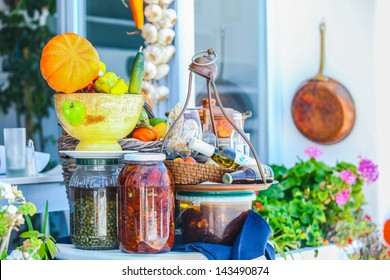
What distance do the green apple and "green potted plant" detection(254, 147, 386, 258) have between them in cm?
137

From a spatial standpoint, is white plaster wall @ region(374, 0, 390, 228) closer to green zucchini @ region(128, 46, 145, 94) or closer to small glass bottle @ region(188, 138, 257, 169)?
small glass bottle @ region(188, 138, 257, 169)

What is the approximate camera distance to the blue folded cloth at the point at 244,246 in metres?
1.65

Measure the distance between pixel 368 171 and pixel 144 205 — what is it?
221 cm

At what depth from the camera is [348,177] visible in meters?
3.38

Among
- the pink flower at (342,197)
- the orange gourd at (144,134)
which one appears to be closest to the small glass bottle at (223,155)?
the orange gourd at (144,134)

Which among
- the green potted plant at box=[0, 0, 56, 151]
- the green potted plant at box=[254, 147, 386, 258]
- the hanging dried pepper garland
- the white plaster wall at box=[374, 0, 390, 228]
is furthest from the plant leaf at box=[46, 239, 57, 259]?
the green potted plant at box=[0, 0, 56, 151]

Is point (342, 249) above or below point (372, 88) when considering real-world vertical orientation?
below

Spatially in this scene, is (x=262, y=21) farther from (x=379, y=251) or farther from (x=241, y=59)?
(x=379, y=251)

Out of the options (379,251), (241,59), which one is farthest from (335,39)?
(379,251)

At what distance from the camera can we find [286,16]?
3857 mm

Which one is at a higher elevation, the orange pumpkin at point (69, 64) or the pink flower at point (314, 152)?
the orange pumpkin at point (69, 64)

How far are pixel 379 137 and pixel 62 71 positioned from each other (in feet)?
8.44

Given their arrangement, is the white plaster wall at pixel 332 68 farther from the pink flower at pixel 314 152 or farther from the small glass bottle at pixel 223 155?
the small glass bottle at pixel 223 155
